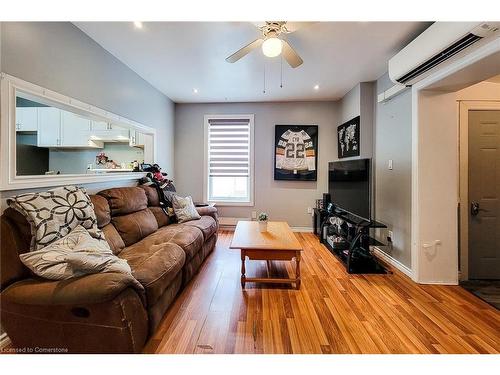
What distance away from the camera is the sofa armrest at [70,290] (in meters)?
1.37

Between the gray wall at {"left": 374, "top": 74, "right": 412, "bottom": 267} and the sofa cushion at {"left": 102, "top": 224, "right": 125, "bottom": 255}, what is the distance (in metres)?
3.25

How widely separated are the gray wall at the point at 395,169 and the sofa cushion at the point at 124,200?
10.9 ft

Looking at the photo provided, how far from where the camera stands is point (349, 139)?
4.18 m

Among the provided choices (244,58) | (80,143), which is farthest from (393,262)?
(80,143)

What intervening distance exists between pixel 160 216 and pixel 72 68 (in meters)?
1.94

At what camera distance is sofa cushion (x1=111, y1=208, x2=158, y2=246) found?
2.55 m

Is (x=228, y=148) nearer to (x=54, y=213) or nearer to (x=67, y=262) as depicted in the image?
(x=54, y=213)

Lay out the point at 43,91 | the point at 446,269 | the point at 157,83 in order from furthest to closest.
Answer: the point at 157,83, the point at 446,269, the point at 43,91

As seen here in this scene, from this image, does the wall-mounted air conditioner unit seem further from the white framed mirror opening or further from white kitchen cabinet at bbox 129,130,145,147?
white kitchen cabinet at bbox 129,130,145,147

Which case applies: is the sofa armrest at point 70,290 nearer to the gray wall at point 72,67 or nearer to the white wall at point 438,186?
the gray wall at point 72,67

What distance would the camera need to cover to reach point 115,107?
119 inches
